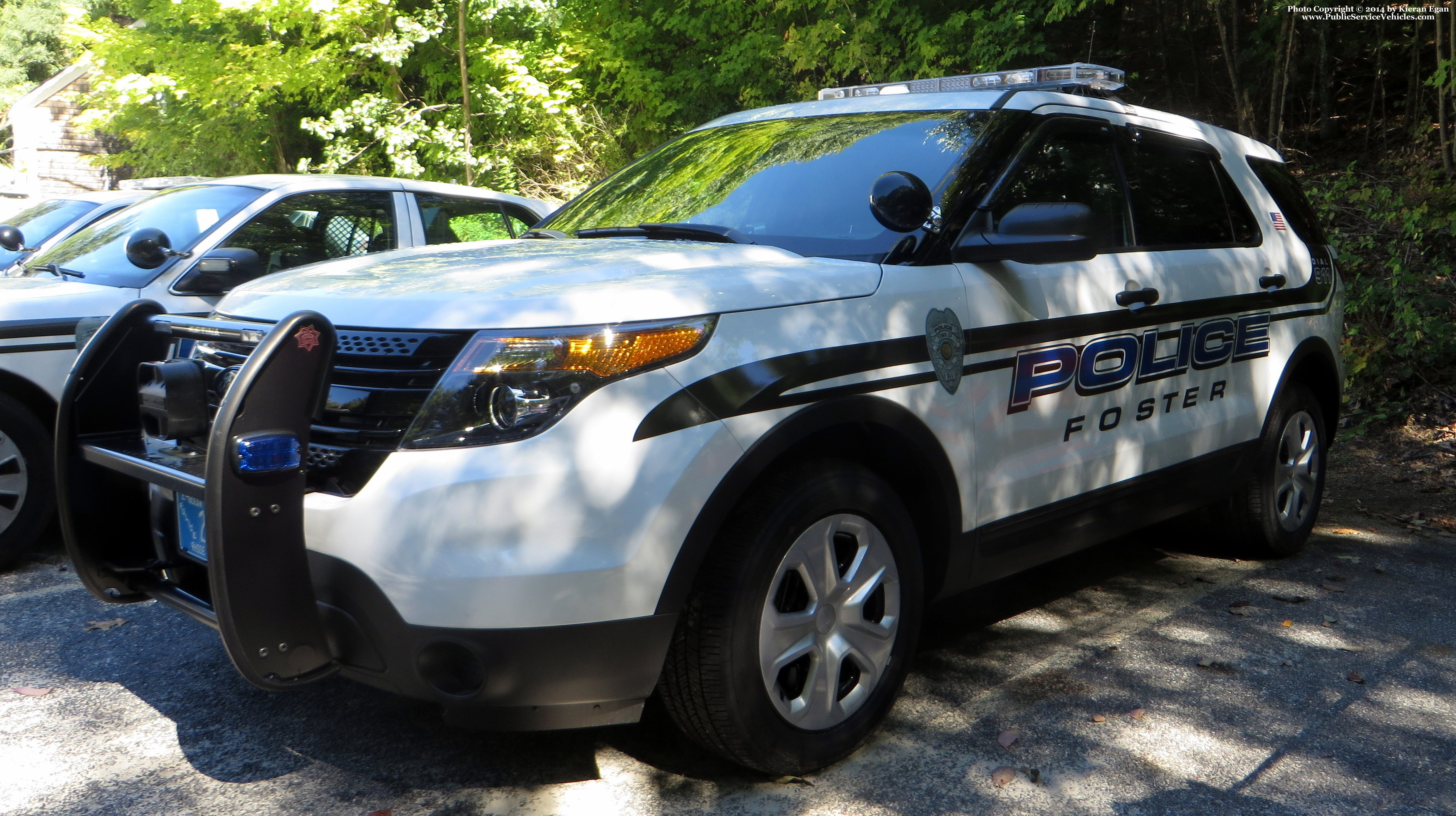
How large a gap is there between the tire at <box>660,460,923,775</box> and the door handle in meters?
1.23

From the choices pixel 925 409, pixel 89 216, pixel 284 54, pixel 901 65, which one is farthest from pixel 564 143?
pixel 925 409

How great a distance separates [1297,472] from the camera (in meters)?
5.29

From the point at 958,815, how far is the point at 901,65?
11.6 metres

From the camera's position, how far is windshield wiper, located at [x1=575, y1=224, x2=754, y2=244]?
3.61 metres

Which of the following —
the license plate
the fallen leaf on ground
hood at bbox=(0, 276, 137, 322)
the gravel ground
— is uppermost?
hood at bbox=(0, 276, 137, 322)

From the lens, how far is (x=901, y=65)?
1334cm

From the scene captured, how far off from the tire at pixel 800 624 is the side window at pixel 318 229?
3621 mm

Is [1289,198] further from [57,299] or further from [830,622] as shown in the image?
[57,299]

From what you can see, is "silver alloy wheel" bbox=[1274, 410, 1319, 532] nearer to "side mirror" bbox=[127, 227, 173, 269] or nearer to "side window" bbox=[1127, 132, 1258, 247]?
"side window" bbox=[1127, 132, 1258, 247]

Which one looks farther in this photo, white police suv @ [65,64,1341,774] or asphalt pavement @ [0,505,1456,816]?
asphalt pavement @ [0,505,1456,816]

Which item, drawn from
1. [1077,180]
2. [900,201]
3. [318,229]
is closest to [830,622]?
[900,201]

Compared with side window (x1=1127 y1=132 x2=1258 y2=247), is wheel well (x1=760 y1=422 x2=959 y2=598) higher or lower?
lower

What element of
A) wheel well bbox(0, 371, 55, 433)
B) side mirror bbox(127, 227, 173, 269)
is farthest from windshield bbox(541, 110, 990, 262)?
wheel well bbox(0, 371, 55, 433)

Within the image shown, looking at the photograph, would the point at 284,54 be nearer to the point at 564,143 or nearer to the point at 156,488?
the point at 564,143
